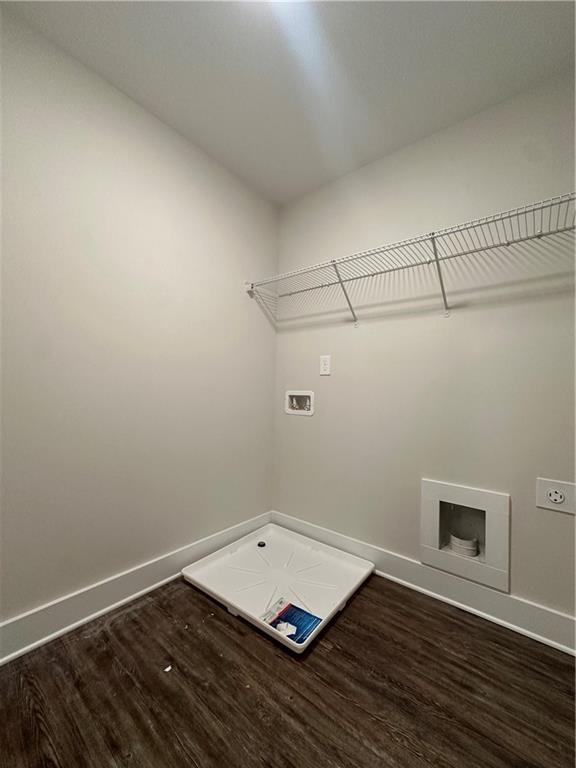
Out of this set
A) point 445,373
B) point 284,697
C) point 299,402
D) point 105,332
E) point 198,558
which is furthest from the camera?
point 299,402

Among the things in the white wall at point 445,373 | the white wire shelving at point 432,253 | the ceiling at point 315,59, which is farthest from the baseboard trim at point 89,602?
the ceiling at point 315,59

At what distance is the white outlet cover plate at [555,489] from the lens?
1211mm

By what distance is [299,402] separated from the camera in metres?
2.13

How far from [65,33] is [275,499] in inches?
102

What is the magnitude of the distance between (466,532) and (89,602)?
70.6 inches

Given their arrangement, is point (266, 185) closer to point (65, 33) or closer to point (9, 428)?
point (65, 33)

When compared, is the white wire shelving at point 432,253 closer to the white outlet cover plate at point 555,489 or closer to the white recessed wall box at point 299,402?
the white recessed wall box at point 299,402

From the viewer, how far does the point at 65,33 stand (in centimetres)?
118

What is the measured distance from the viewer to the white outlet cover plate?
1211mm

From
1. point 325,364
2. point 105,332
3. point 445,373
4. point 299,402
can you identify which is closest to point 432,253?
point 445,373

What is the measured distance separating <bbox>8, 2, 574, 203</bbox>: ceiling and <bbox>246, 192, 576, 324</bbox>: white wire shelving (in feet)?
1.95

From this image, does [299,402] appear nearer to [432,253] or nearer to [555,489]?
[432,253]

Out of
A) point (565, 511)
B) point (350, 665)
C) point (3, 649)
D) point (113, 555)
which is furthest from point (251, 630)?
point (565, 511)

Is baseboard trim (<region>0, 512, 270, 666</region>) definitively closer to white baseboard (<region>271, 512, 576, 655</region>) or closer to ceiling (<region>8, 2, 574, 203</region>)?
white baseboard (<region>271, 512, 576, 655</region>)
